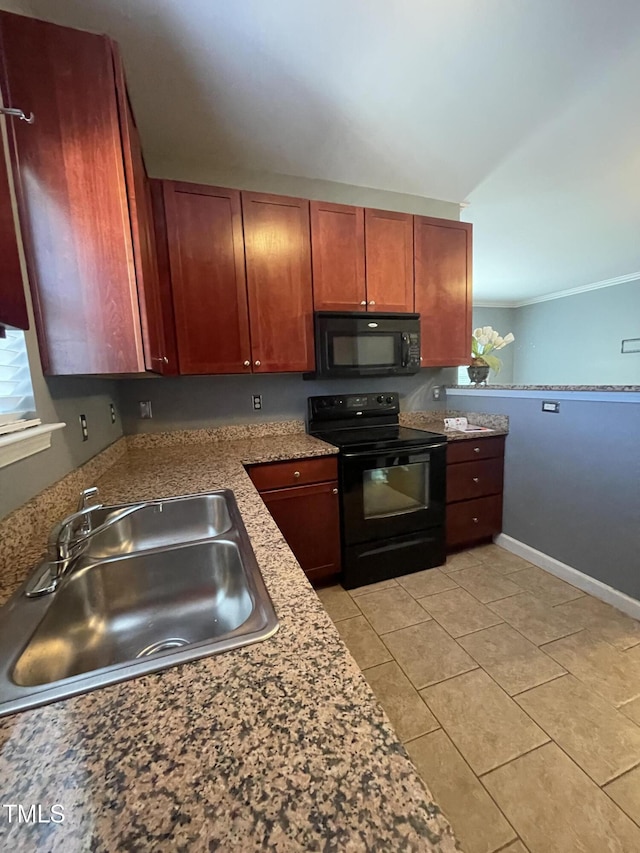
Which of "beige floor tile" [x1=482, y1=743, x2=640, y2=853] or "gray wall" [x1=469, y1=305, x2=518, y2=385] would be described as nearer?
"beige floor tile" [x1=482, y1=743, x2=640, y2=853]

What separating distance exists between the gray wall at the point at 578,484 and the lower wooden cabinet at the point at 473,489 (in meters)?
0.08

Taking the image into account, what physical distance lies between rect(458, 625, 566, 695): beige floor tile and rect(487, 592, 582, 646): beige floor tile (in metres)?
0.07

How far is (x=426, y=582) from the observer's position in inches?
86.7

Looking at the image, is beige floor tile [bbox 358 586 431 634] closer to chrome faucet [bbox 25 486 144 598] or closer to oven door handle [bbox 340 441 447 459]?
oven door handle [bbox 340 441 447 459]

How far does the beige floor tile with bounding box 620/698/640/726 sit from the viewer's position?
A: 4.29ft

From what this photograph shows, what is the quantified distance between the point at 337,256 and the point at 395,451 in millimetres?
1302

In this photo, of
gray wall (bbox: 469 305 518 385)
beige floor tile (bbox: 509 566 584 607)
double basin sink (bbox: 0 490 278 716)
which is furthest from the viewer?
gray wall (bbox: 469 305 518 385)

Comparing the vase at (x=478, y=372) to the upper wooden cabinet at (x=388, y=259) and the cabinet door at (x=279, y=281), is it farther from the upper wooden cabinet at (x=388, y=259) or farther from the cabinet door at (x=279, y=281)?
the cabinet door at (x=279, y=281)

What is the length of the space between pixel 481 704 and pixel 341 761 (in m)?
1.39

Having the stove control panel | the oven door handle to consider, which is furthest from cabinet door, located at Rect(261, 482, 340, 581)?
the stove control panel

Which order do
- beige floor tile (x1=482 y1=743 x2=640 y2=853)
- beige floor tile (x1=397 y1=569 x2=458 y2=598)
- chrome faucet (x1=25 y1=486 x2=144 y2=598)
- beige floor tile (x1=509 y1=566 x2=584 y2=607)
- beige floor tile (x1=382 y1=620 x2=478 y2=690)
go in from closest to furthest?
chrome faucet (x1=25 y1=486 x2=144 y2=598) → beige floor tile (x1=482 y1=743 x2=640 y2=853) → beige floor tile (x1=382 y1=620 x2=478 y2=690) → beige floor tile (x1=509 y1=566 x2=584 y2=607) → beige floor tile (x1=397 y1=569 x2=458 y2=598)

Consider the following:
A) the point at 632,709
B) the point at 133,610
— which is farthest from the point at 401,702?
the point at 133,610

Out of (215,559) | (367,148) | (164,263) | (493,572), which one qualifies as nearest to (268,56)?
(367,148)

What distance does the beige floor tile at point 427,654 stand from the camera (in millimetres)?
1534
